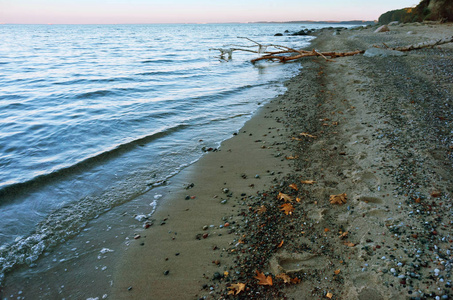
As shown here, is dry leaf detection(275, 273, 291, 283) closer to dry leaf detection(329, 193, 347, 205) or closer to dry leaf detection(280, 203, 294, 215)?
dry leaf detection(280, 203, 294, 215)

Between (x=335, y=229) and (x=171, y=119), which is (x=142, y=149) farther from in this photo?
(x=335, y=229)

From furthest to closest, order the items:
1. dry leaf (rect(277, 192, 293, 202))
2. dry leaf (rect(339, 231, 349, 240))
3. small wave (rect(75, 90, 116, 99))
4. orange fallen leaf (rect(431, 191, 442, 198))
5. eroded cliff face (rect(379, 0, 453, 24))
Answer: eroded cliff face (rect(379, 0, 453, 24)), small wave (rect(75, 90, 116, 99)), dry leaf (rect(277, 192, 293, 202)), orange fallen leaf (rect(431, 191, 442, 198)), dry leaf (rect(339, 231, 349, 240))

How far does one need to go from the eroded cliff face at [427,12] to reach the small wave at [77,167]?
125 ft

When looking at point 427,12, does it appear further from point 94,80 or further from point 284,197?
point 284,197

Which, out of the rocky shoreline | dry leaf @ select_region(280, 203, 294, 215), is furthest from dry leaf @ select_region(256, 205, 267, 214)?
dry leaf @ select_region(280, 203, 294, 215)

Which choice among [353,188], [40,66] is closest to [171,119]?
[353,188]

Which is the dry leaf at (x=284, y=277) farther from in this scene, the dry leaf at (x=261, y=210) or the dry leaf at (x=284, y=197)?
the dry leaf at (x=284, y=197)

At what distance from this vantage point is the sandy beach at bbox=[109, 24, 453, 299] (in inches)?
103

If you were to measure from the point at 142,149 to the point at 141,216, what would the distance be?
297cm

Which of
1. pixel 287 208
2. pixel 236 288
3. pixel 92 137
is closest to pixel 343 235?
pixel 287 208

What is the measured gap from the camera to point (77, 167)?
5.88 m

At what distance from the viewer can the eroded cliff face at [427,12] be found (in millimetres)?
29422

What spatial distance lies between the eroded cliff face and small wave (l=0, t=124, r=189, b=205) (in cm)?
3795

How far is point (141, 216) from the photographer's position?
4207 mm
